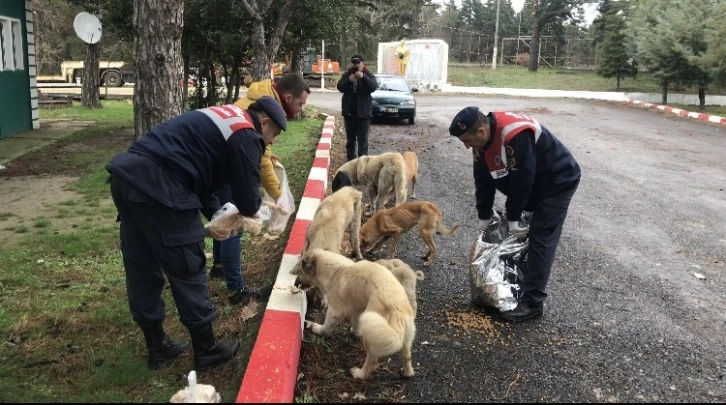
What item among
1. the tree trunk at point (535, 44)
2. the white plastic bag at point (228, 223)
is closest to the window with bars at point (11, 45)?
the white plastic bag at point (228, 223)

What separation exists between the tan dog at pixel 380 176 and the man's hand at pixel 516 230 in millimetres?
2848

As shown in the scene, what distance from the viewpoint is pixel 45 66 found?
132 ft

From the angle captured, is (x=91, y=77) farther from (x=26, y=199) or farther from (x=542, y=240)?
(x=542, y=240)

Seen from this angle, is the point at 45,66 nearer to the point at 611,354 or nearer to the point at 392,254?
the point at 392,254

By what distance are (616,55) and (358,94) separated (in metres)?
31.9

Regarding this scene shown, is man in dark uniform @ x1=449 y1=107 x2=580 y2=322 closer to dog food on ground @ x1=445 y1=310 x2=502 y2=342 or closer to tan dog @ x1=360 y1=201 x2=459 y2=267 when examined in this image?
dog food on ground @ x1=445 y1=310 x2=502 y2=342

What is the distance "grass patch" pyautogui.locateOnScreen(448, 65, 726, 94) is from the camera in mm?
39375

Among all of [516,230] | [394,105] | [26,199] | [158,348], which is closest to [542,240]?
[516,230]

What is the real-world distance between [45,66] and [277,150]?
36.2 m

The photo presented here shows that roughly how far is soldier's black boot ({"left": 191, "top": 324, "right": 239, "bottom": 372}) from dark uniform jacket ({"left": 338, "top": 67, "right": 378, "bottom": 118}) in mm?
6552

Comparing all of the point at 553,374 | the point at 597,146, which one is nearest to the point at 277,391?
the point at 553,374

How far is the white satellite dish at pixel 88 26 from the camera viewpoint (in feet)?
56.0

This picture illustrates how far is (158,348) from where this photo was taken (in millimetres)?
3846

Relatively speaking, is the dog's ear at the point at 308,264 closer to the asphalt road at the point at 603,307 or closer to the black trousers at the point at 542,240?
the asphalt road at the point at 603,307
